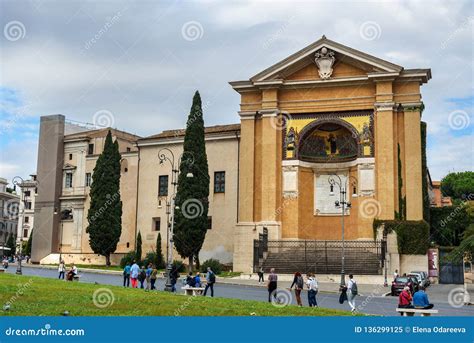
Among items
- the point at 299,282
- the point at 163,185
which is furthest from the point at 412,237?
the point at 163,185

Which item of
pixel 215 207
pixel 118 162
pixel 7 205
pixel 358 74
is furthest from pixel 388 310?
pixel 7 205

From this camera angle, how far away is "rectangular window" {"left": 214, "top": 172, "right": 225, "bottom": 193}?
56875 mm

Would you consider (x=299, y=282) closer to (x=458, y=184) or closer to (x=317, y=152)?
(x=317, y=152)

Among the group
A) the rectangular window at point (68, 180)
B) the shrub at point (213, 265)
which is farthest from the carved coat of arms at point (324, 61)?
the rectangular window at point (68, 180)

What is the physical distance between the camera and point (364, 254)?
46.1 meters

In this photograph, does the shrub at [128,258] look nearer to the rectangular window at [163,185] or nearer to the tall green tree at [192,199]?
the rectangular window at [163,185]

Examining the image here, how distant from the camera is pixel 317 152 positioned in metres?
51.8

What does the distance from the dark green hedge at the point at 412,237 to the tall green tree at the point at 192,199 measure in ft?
48.5

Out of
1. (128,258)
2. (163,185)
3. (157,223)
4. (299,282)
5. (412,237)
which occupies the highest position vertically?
(163,185)

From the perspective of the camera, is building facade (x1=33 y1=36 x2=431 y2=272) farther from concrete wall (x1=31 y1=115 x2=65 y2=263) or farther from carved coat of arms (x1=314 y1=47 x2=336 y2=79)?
concrete wall (x1=31 y1=115 x2=65 y2=263)

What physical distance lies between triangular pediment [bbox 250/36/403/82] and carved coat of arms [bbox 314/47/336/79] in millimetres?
220

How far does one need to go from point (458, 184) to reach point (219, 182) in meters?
56.4

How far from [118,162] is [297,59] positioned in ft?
63.8

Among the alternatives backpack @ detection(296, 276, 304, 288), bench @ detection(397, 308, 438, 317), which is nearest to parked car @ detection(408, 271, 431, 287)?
backpack @ detection(296, 276, 304, 288)
